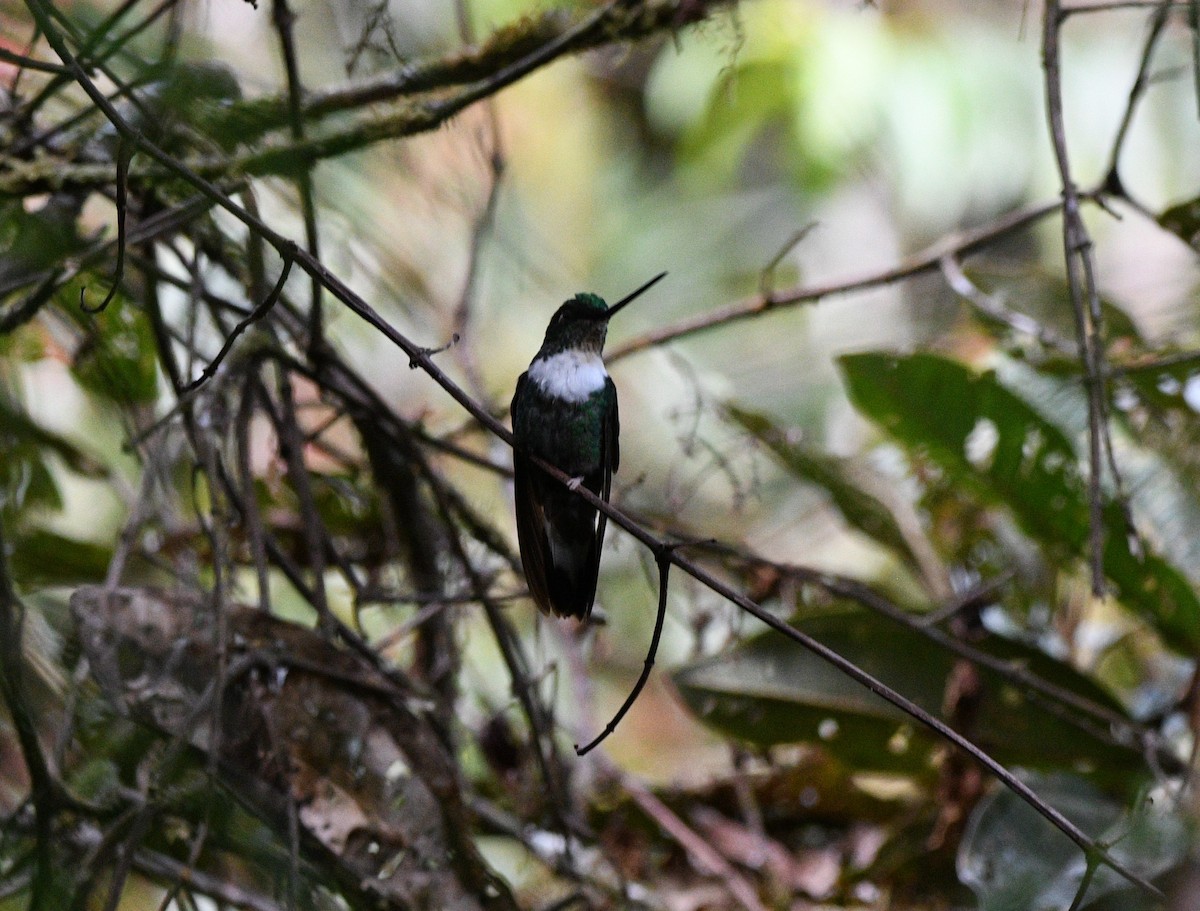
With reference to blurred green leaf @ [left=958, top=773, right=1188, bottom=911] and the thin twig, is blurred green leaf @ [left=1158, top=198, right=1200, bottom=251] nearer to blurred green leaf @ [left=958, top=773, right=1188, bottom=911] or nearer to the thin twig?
the thin twig

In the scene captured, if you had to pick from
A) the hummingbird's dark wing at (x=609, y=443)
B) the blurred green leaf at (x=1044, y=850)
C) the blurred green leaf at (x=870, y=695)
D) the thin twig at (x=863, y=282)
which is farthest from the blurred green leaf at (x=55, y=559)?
the blurred green leaf at (x=1044, y=850)

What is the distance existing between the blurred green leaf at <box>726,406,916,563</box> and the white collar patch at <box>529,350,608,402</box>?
40 centimetres

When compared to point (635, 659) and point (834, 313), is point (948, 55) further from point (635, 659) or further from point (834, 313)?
point (635, 659)

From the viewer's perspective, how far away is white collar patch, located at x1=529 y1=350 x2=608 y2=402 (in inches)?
137

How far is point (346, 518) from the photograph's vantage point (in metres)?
3.84

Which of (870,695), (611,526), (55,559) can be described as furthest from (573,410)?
(55,559)

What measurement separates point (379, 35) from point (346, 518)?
1480 millimetres

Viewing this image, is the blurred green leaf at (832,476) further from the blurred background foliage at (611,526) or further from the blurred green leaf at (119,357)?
the blurred green leaf at (119,357)

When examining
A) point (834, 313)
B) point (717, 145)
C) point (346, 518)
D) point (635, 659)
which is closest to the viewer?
point (346, 518)

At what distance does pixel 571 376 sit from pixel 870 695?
124cm

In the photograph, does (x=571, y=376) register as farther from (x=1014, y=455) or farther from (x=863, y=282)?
(x=1014, y=455)

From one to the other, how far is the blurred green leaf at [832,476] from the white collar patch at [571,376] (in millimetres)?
402

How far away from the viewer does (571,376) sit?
137 inches

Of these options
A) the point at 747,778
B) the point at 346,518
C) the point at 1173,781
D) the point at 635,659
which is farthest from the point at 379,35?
the point at 635,659
